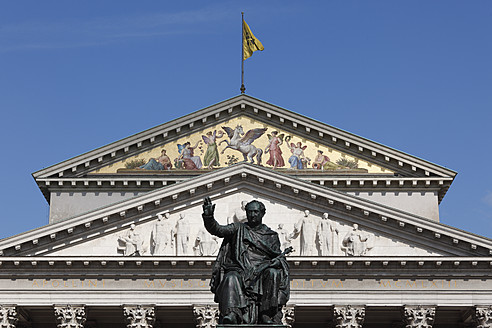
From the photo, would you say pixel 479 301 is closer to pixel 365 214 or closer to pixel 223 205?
pixel 365 214

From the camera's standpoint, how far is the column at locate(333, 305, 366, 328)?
146ft

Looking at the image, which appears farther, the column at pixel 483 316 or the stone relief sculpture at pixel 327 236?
the stone relief sculpture at pixel 327 236

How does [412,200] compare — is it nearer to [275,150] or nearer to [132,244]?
[275,150]

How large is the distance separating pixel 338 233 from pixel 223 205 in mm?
4891

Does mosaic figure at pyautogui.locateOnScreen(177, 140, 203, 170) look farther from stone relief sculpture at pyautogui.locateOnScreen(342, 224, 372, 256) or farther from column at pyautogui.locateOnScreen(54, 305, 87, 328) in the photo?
column at pyautogui.locateOnScreen(54, 305, 87, 328)

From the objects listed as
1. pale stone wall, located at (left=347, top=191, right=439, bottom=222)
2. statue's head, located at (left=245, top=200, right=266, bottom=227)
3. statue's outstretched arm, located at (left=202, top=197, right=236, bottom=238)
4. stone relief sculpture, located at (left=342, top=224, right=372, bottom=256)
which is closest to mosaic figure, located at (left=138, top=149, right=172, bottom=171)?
pale stone wall, located at (left=347, top=191, right=439, bottom=222)

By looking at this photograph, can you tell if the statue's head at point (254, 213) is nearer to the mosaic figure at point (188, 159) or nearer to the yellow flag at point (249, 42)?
the mosaic figure at point (188, 159)

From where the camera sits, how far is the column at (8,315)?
44312mm

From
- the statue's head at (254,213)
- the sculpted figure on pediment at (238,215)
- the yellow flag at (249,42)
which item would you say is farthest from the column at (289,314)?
the statue's head at (254,213)

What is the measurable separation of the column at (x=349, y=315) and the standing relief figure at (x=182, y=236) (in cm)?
657

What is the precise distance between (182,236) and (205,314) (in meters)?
3.40

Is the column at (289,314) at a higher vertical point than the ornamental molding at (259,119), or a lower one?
lower

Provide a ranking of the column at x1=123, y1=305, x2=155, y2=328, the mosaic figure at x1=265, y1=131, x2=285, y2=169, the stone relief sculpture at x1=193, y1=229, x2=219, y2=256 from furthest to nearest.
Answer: the mosaic figure at x1=265, y1=131, x2=285, y2=169 → the stone relief sculpture at x1=193, y1=229, x2=219, y2=256 → the column at x1=123, y1=305, x2=155, y2=328

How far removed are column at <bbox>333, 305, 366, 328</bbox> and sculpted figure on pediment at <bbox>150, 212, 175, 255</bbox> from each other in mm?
7106
